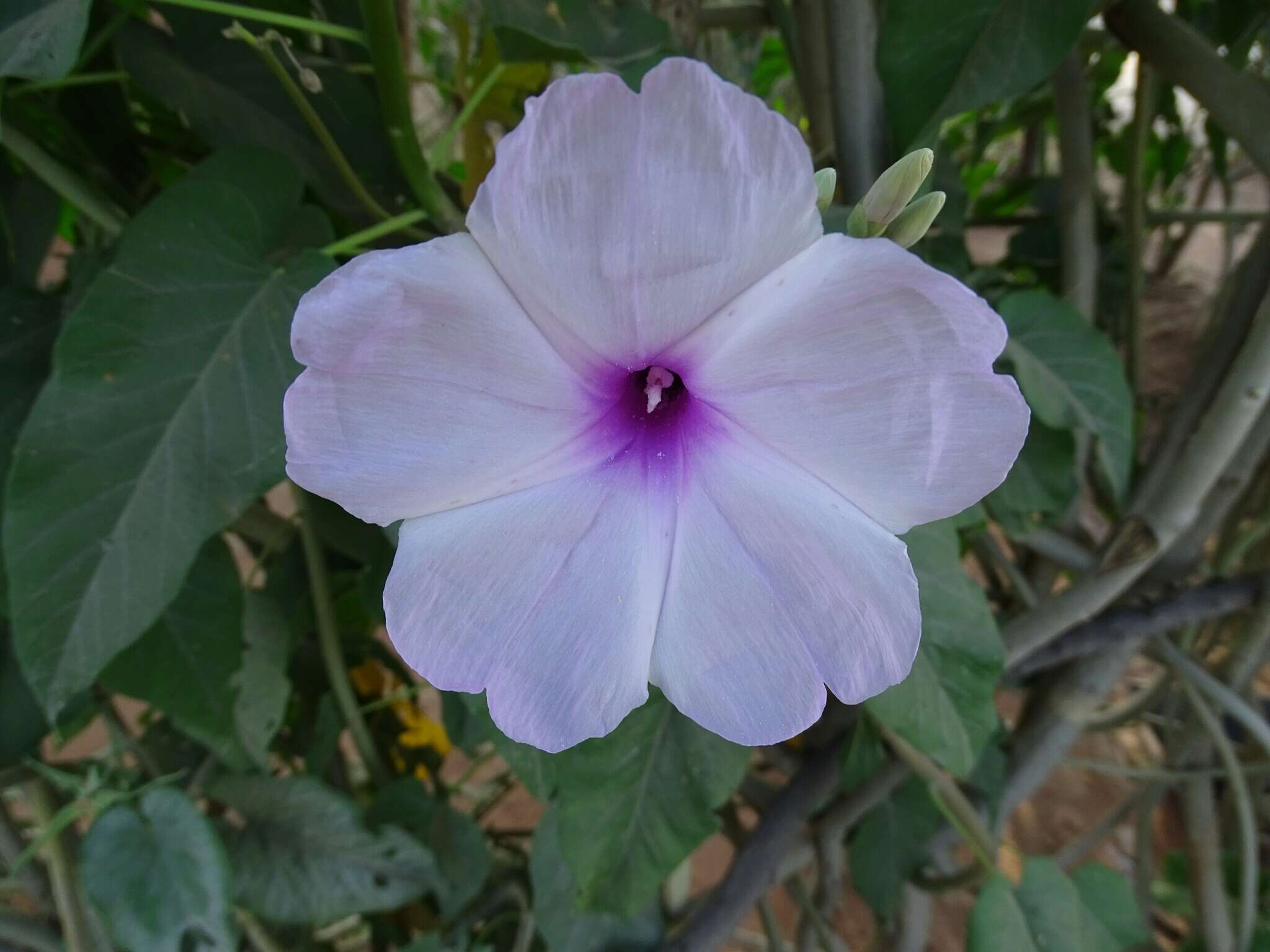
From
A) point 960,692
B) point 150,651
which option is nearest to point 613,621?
point 960,692

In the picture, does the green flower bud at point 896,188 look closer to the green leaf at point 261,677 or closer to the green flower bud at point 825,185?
the green flower bud at point 825,185

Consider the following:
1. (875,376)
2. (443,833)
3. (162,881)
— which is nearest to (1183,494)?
(875,376)

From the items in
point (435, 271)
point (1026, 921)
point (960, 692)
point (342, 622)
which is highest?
point (435, 271)

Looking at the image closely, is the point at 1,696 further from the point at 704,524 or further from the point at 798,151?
the point at 798,151

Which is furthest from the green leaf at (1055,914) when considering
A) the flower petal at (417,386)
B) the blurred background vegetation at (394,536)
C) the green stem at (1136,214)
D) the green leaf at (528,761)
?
the flower petal at (417,386)

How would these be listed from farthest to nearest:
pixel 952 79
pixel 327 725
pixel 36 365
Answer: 1. pixel 327 725
2. pixel 36 365
3. pixel 952 79

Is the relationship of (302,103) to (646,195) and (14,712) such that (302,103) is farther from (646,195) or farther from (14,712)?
(14,712)

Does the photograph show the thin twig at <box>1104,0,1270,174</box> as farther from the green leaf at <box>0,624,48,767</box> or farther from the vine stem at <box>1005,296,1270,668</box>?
the green leaf at <box>0,624,48,767</box>
